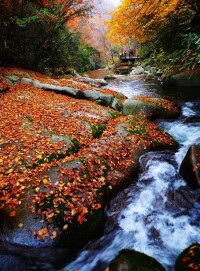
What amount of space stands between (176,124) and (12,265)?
8241mm

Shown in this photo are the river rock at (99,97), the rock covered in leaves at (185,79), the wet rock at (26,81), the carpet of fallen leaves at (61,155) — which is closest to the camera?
the carpet of fallen leaves at (61,155)

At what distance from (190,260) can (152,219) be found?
162 centimetres

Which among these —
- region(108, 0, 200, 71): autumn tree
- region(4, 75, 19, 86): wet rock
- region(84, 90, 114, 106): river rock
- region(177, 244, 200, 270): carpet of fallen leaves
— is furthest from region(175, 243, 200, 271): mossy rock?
region(4, 75, 19, 86): wet rock

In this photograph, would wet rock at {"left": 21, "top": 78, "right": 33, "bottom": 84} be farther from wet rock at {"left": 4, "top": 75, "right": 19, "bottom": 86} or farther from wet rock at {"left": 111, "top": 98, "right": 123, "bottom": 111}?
wet rock at {"left": 111, "top": 98, "right": 123, "bottom": 111}

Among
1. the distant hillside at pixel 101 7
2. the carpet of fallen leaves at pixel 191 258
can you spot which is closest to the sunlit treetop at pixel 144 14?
the distant hillside at pixel 101 7

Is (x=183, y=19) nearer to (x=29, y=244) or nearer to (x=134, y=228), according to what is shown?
(x=134, y=228)

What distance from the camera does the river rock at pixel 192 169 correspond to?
4180mm

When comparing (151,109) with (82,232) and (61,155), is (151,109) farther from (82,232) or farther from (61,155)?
(82,232)

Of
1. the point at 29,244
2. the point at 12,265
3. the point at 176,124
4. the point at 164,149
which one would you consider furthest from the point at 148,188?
the point at 176,124

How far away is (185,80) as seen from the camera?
45.7 ft

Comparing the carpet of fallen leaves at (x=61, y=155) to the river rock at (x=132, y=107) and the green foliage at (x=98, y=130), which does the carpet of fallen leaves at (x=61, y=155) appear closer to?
the green foliage at (x=98, y=130)

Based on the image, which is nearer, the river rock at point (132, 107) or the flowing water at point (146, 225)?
the flowing water at point (146, 225)

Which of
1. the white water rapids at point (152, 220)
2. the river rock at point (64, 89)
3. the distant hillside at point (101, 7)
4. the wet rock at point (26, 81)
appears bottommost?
the white water rapids at point (152, 220)

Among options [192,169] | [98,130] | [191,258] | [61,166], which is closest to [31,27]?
[98,130]
